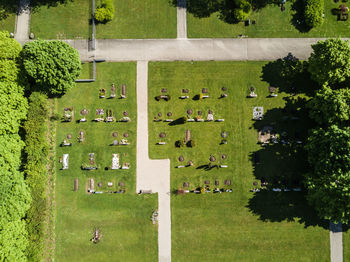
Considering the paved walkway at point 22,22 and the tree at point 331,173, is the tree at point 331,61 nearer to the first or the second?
the tree at point 331,173

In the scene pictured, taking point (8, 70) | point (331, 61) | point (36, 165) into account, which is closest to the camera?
point (331, 61)

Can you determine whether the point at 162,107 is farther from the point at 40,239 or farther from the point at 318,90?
the point at 40,239

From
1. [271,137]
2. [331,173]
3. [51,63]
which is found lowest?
[331,173]

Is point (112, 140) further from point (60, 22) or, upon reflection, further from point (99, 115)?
point (60, 22)

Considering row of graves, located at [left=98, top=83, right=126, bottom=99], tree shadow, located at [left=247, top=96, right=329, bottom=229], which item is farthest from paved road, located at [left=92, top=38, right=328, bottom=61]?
tree shadow, located at [left=247, top=96, right=329, bottom=229]

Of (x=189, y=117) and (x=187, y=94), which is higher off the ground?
(x=187, y=94)

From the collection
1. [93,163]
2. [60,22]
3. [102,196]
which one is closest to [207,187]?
[102,196]

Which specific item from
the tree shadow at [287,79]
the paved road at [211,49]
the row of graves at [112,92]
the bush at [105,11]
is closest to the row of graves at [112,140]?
the row of graves at [112,92]
